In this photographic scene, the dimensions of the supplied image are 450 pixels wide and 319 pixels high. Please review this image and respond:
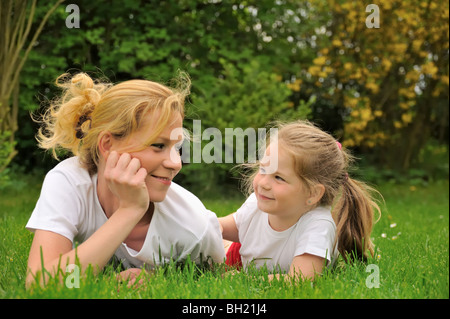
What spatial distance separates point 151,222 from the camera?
243cm

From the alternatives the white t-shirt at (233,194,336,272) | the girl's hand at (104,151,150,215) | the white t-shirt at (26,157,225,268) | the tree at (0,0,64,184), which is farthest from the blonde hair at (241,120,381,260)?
the tree at (0,0,64,184)

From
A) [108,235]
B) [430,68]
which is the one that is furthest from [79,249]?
[430,68]

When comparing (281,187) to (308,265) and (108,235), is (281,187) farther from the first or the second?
(108,235)

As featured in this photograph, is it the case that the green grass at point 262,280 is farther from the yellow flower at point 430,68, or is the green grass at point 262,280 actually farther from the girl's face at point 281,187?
the yellow flower at point 430,68

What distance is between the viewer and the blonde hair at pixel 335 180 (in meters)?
2.55

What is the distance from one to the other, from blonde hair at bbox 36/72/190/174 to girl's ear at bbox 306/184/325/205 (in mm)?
731

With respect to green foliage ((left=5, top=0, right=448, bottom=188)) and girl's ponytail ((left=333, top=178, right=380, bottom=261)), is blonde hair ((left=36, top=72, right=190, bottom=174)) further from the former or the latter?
green foliage ((left=5, top=0, right=448, bottom=188))

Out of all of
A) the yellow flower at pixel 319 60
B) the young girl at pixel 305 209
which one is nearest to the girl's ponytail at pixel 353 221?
the young girl at pixel 305 209

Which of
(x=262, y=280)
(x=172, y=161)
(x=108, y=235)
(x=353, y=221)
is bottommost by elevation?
(x=262, y=280)

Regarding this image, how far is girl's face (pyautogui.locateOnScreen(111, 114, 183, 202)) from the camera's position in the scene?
217 centimetres

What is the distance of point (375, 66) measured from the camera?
8.06 m

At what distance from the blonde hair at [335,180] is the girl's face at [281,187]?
0.03 m

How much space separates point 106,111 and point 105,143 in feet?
0.44
